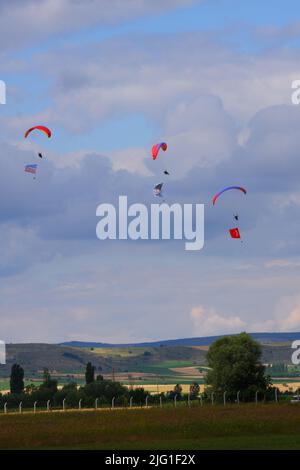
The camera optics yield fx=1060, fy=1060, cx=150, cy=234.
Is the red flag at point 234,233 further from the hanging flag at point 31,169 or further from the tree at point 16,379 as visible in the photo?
the tree at point 16,379

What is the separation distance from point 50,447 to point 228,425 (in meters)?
14.5

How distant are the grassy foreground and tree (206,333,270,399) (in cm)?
3359

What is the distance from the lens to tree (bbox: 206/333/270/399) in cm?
11956

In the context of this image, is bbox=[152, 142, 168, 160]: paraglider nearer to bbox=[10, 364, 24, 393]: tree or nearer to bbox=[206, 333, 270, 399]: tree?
bbox=[206, 333, 270, 399]: tree

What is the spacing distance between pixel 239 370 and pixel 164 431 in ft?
160

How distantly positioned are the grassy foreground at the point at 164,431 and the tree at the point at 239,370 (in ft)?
110

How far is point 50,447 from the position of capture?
64.7m

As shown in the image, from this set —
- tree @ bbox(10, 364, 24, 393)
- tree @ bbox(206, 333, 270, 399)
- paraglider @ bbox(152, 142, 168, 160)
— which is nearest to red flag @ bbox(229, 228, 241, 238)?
paraglider @ bbox(152, 142, 168, 160)

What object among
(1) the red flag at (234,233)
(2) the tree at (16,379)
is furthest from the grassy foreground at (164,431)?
(2) the tree at (16,379)

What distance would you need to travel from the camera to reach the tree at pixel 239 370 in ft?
392

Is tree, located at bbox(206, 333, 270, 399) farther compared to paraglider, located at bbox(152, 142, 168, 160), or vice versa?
tree, located at bbox(206, 333, 270, 399)

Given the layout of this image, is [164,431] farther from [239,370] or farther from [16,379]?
[16,379]
